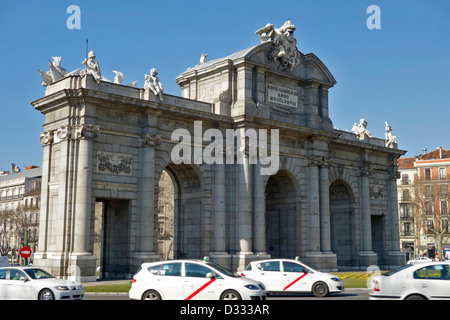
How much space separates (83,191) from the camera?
29.7m

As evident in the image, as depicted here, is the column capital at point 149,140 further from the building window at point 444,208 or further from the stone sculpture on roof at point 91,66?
the building window at point 444,208

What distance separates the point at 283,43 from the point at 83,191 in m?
18.1

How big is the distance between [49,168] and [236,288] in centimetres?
1872

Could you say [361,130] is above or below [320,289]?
above

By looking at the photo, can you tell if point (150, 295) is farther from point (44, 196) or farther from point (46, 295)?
point (44, 196)

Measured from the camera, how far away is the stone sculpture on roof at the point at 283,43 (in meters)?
38.6

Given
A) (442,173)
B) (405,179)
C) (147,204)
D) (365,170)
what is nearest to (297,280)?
(147,204)

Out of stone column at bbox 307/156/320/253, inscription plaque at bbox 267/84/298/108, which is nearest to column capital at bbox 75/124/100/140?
inscription plaque at bbox 267/84/298/108

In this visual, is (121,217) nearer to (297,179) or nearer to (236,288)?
(297,179)

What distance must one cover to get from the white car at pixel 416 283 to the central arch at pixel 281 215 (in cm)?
2288

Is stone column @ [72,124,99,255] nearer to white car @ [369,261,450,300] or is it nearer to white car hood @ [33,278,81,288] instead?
white car hood @ [33,278,81,288]

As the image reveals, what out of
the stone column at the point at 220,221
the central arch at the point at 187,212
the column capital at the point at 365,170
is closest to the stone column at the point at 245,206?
the stone column at the point at 220,221

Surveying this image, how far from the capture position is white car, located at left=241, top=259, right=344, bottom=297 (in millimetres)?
22703

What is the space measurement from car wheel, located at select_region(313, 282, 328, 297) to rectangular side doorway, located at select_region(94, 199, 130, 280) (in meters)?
12.9
